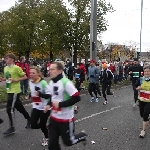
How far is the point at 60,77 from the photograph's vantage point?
443 centimetres

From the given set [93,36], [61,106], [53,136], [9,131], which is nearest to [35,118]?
[53,136]

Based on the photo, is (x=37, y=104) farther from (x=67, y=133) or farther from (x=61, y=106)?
(x=61, y=106)

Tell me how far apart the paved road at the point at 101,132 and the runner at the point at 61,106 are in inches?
52.0

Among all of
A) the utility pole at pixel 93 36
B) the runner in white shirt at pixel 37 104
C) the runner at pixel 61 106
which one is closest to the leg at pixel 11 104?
the runner in white shirt at pixel 37 104

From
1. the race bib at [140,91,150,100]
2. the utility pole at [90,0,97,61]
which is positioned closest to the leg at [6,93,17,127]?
the race bib at [140,91,150,100]

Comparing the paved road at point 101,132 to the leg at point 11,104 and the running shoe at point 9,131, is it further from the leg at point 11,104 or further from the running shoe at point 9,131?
the leg at point 11,104

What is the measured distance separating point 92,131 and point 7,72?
2.47 m

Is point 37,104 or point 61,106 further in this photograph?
point 37,104

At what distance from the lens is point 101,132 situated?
7.02 metres

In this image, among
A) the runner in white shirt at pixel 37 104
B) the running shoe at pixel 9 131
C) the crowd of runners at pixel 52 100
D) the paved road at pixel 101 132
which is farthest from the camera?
the running shoe at pixel 9 131

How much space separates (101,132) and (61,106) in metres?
2.99

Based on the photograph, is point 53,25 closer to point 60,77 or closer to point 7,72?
point 7,72

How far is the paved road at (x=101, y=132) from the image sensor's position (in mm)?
5910

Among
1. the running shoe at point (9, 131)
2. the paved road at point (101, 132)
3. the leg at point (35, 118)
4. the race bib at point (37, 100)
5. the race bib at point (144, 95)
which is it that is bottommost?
the paved road at point (101, 132)
